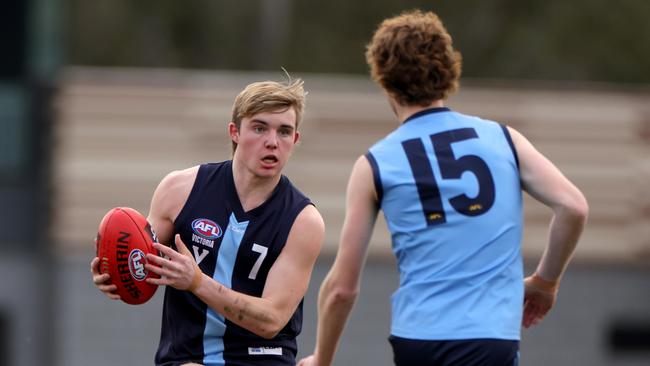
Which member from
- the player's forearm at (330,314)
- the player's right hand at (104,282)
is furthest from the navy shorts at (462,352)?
the player's right hand at (104,282)

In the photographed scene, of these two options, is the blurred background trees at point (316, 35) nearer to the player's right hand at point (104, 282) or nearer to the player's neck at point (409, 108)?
the player's neck at point (409, 108)

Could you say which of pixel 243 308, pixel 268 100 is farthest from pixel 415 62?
pixel 243 308

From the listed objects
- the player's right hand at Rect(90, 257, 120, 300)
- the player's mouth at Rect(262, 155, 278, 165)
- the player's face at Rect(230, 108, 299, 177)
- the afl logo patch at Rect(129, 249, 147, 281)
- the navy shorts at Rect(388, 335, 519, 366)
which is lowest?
the navy shorts at Rect(388, 335, 519, 366)

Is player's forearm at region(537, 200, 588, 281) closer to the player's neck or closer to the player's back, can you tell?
the player's back

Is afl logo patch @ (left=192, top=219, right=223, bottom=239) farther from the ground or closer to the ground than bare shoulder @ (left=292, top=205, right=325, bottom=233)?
closer to the ground

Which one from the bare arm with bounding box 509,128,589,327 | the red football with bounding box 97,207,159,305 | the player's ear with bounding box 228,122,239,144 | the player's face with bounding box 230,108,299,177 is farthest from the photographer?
the player's ear with bounding box 228,122,239,144

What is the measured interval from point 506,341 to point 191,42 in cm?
2053

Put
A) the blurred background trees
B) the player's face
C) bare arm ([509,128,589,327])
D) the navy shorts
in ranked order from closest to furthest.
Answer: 1. the navy shorts
2. bare arm ([509,128,589,327])
3. the player's face
4. the blurred background trees

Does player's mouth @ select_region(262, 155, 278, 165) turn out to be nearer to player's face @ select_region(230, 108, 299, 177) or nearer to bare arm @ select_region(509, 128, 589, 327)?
player's face @ select_region(230, 108, 299, 177)

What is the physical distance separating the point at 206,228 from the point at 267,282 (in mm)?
318

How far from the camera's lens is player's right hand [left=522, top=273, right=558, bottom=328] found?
4.96m

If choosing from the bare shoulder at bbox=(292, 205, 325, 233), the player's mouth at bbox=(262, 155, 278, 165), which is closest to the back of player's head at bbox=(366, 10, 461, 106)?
the player's mouth at bbox=(262, 155, 278, 165)

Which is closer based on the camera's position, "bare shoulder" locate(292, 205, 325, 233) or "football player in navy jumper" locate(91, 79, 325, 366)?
"football player in navy jumper" locate(91, 79, 325, 366)

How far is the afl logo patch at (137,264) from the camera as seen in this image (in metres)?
4.71
